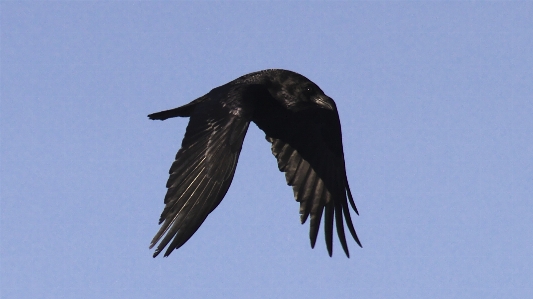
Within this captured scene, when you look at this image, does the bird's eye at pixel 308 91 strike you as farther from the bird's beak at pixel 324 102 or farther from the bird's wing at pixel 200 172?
the bird's wing at pixel 200 172

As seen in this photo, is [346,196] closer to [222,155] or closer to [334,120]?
[334,120]

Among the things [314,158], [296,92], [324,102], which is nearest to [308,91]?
[296,92]

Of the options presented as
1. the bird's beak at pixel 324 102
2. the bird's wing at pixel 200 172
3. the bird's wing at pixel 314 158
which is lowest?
the bird's wing at pixel 200 172

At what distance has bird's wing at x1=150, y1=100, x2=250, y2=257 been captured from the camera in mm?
11344

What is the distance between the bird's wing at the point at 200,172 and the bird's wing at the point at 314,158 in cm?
222

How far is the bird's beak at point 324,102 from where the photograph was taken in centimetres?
1431

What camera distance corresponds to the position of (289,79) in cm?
1451

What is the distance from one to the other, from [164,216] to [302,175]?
12.0 ft

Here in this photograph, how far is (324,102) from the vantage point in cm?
1434

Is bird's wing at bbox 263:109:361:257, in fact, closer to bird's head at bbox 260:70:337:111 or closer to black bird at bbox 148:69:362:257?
black bird at bbox 148:69:362:257

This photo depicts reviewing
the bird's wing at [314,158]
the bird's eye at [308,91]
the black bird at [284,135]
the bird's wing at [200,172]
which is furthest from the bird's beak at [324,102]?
the bird's wing at [200,172]

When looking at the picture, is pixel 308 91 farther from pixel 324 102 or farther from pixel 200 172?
pixel 200 172

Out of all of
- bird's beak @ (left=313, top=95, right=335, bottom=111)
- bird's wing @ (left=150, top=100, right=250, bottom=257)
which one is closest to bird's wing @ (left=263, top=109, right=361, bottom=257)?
bird's beak @ (left=313, top=95, right=335, bottom=111)

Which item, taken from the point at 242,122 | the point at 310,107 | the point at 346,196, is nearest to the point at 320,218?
the point at 346,196
